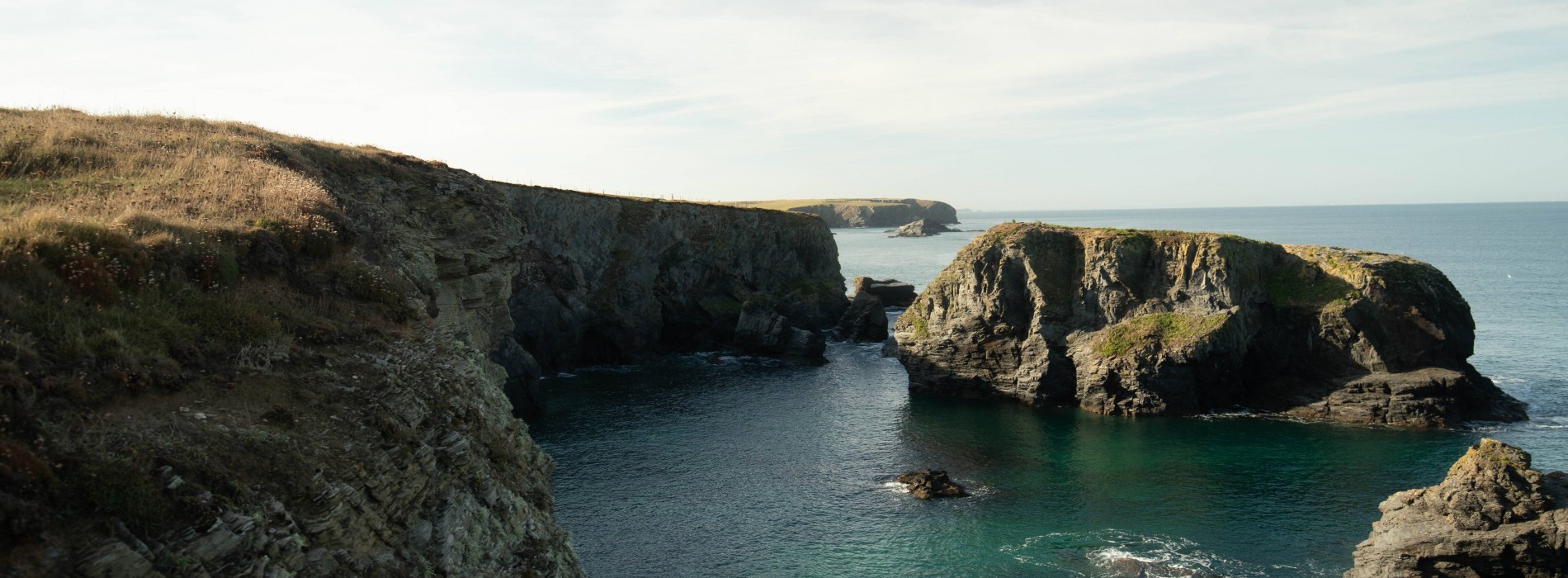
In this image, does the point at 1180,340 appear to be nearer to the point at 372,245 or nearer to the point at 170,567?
the point at 372,245

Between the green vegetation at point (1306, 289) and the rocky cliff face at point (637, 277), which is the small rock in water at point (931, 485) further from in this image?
the green vegetation at point (1306, 289)

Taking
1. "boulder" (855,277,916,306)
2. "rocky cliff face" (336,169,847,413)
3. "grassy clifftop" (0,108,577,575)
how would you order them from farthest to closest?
1. "boulder" (855,277,916,306)
2. "rocky cliff face" (336,169,847,413)
3. "grassy clifftop" (0,108,577,575)

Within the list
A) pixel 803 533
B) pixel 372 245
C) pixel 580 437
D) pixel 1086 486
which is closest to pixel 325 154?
pixel 372 245

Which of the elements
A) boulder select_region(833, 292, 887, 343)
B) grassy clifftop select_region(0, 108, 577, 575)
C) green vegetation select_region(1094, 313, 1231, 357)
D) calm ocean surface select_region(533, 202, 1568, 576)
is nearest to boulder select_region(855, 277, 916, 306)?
boulder select_region(833, 292, 887, 343)

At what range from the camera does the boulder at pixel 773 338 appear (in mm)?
76438

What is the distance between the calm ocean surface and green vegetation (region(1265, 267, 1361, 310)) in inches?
362

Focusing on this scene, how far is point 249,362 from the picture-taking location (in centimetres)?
1588

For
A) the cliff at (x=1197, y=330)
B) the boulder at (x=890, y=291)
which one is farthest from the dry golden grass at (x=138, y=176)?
the boulder at (x=890, y=291)

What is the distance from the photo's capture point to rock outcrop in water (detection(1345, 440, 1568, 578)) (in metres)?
28.1

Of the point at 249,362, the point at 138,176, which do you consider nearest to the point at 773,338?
the point at 138,176

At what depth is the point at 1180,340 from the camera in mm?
57344

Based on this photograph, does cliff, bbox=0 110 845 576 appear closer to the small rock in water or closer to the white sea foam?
the white sea foam

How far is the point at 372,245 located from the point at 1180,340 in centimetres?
5065

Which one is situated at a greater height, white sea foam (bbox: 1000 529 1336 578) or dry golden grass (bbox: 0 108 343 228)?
dry golden grass (bbox: 0 108 343 228)
